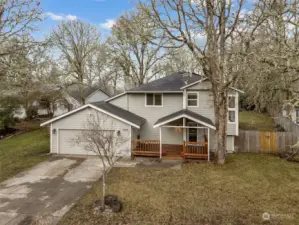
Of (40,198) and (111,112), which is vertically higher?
(111,112)

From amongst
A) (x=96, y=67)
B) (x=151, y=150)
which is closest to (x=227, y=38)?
(x=151, y=150)

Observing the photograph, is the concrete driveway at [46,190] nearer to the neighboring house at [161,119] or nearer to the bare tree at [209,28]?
the neighboring house at [161,119]

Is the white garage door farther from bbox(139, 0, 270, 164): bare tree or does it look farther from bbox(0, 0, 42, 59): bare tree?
bbox(139, 0, 270, 164): bare tree

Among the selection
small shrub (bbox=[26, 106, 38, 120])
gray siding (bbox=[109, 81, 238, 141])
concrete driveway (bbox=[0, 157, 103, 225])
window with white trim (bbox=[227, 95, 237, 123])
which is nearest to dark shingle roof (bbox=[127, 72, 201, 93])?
gray siding (bbox=[109, 81, 238, 141])

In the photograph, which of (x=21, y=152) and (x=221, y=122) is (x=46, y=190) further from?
(x=221, y=122)

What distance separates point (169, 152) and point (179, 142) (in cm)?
159

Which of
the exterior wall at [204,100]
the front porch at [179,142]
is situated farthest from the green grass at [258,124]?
the front porch at [179,142]

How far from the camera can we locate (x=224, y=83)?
10.4 meters

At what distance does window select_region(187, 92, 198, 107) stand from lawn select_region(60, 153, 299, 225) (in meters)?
4.97

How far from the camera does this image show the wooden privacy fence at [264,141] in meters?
12.6

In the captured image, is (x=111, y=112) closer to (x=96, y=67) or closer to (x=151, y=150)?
(x=151, y=150)

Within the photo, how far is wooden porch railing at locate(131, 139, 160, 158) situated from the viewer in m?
12.2

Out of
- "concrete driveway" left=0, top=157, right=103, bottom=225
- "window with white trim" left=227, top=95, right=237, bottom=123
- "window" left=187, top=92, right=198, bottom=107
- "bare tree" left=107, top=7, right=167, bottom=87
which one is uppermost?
"bare tree" left=107, top=7, right=167, bottom=87

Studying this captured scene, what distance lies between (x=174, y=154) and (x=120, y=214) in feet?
23.7
